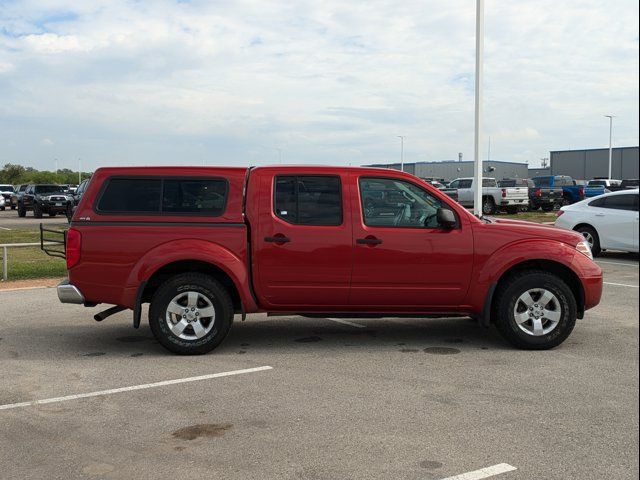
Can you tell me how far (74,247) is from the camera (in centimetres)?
663

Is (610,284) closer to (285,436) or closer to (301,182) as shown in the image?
(301,182)

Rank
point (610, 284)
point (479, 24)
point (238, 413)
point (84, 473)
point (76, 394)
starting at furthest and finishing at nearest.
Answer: point (479, 24) → point (610, 284) → point (76, 394) → point (238, 413) → point (84, 473)

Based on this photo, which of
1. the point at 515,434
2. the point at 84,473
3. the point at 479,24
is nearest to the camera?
the point at 84,473

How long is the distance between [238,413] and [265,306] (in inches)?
75.6

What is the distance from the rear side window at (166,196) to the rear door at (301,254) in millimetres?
483

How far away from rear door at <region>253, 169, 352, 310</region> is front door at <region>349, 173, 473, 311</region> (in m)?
0.14

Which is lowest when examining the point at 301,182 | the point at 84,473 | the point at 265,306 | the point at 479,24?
the point at 84,473

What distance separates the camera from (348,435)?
4496 mm

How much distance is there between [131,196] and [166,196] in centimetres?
34

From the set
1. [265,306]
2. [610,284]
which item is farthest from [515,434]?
[610,284]

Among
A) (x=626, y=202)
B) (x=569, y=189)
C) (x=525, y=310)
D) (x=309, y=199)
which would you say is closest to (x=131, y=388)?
(x=309, y=199)

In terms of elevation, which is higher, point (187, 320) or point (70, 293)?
point (70, 293)

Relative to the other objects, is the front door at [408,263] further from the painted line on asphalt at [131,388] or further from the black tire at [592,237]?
the black tire at [592,237]

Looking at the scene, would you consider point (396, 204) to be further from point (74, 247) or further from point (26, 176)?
point (26, 176)
